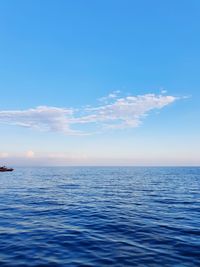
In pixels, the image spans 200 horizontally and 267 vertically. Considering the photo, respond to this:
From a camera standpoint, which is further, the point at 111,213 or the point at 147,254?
the point at 111,213

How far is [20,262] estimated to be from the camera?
11.6 metres

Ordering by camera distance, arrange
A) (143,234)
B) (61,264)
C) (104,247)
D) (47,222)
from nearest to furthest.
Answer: (61,264)
(104,247)
(143,234)
(47,222)

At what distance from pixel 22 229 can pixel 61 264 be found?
7137mm

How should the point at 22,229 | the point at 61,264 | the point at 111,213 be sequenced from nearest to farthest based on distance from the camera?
the point at 61,264 → the point at 22,229 → the point at 111,213

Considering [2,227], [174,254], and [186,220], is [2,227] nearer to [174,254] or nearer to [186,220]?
[174,254]

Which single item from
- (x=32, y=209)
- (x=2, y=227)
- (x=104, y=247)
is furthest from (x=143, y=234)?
(x=32, y=209)

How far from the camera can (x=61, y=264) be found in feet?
37.2

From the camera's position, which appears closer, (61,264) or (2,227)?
(61,264)

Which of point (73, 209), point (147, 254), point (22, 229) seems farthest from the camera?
point (73, 209)

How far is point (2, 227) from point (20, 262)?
7.20 m

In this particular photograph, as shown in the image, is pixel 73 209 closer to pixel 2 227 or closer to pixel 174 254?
pixel 2 227

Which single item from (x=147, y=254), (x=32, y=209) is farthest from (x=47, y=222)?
(x=147, y=254)

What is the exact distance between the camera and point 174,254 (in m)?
12.7

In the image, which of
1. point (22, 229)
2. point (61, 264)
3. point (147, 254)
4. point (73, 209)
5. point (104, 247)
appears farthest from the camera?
point (73, 209)
